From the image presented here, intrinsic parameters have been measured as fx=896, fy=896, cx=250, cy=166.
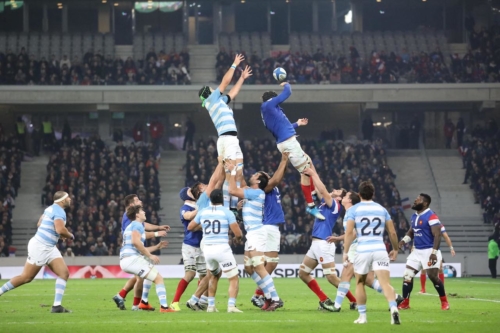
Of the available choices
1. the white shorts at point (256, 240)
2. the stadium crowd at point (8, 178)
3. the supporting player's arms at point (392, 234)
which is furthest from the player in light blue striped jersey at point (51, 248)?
the stadium crowd at point (8, 178)

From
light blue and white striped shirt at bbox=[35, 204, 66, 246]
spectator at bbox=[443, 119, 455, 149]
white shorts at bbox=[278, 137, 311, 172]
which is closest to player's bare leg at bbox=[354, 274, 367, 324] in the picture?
white shorts at bbox=[278, 137, 311, 172]

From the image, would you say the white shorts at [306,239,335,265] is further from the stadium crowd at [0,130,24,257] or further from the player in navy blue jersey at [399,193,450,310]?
the stadium crowd at [0,130,24,257]

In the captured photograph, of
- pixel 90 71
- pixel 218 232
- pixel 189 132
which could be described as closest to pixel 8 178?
pixel 90 71

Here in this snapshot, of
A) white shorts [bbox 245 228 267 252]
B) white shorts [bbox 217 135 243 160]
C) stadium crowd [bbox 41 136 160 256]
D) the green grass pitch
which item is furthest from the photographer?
stadium crowd [bbox 41 136 160 256]

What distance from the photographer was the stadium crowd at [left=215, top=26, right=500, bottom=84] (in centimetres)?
5062

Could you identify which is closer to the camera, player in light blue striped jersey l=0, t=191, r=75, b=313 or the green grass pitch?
the green grass pitch

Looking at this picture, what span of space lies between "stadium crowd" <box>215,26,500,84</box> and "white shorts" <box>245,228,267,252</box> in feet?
107

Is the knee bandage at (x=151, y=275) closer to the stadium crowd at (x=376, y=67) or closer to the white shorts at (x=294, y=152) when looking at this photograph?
the white shorts at (x=294, y=152)

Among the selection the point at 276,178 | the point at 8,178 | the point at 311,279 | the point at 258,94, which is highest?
the point at 276,178

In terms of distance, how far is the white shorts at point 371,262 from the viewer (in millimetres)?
15035

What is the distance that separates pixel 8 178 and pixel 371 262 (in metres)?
34.3

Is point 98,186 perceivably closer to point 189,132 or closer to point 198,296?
point 189,132

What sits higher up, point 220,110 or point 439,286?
point 220,110

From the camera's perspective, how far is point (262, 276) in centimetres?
1791
